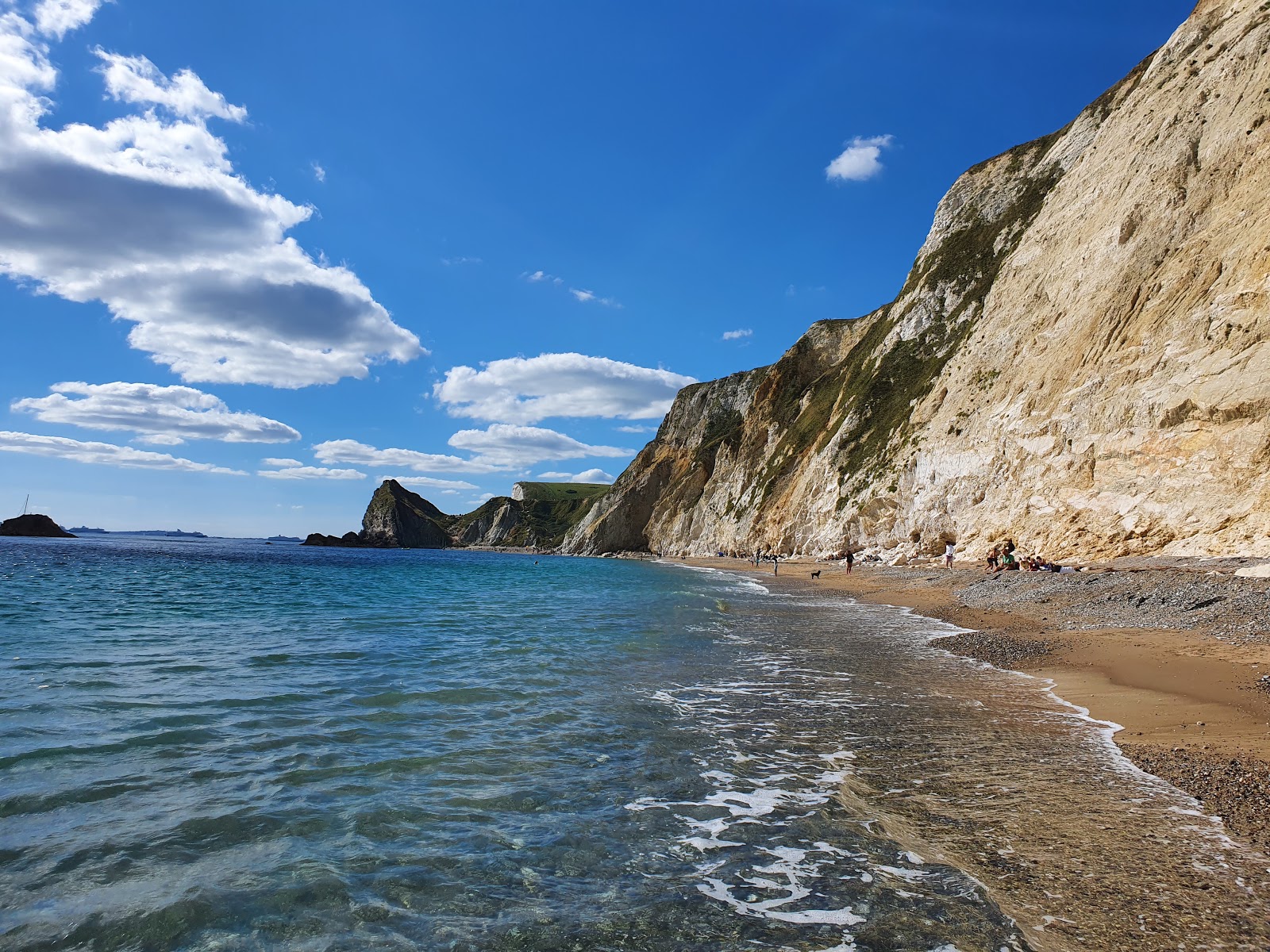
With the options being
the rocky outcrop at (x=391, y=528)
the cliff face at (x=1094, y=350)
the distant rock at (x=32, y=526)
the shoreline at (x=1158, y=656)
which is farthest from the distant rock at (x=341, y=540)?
the shoreline at (x=1158, y=656)

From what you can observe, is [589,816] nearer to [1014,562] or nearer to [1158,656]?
[1158,656]

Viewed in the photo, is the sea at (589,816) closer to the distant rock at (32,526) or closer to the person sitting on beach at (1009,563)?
the person sitting on beach at (1009,563)

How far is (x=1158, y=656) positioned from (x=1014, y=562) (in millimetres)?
17005

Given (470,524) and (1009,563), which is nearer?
(1009,563)

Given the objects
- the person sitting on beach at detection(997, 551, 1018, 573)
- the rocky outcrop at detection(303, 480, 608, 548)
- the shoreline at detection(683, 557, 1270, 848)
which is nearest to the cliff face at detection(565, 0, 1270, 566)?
the person sitting on beach at detection(997, 551, 1018, 573)

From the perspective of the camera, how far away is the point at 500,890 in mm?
4555

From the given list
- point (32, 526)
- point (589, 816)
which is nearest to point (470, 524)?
point (32, 526)

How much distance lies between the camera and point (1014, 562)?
26906 millimetres

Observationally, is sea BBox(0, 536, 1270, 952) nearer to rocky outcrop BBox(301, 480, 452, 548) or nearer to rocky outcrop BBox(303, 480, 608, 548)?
rocky outcrop BBox(303, 480, 608, 548)

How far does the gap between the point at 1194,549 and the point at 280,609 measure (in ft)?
96.2

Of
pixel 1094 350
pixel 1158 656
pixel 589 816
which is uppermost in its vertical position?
pixel 1094 350

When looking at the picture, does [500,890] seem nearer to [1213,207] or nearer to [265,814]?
[265,814]

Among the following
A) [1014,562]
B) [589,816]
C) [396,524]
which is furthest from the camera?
[396,524]

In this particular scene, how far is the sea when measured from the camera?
404cm
